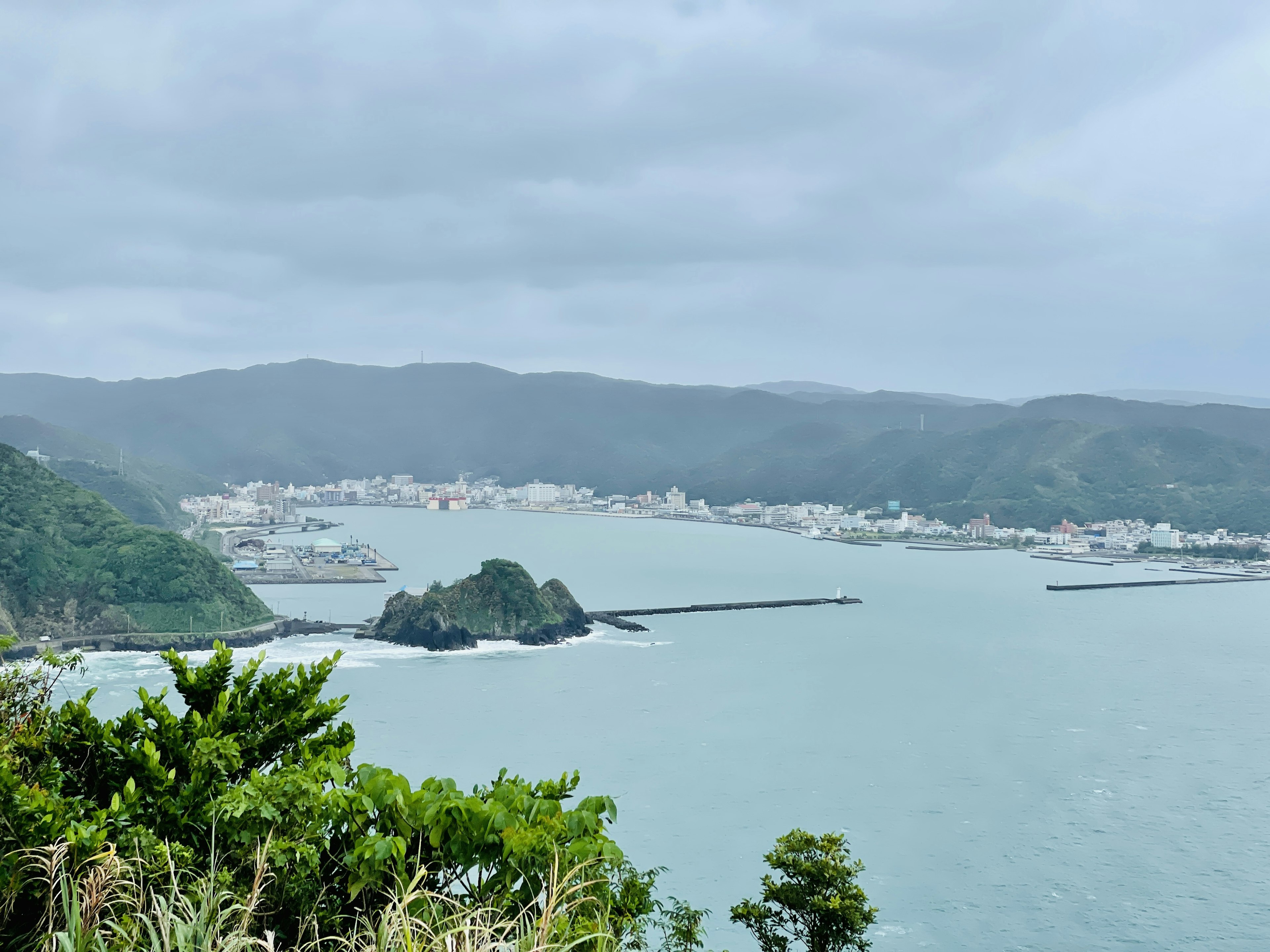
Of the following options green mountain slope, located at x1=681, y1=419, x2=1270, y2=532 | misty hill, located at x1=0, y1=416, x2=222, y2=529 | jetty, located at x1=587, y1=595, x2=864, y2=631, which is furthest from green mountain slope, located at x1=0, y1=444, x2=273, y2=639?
green mountain slope, located at x1=681, y1=419, x2=1270, y2=532

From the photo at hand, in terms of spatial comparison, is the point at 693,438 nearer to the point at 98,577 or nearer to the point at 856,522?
the point at 856,522

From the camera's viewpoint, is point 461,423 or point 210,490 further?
point 461,423

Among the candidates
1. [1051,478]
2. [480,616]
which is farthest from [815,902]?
[1051,478]

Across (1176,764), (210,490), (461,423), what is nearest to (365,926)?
(1176,764)

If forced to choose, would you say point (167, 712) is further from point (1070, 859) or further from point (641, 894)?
point (1070, 859)

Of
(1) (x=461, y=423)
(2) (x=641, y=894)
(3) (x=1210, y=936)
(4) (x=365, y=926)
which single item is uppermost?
(1) (x=461, y=423)

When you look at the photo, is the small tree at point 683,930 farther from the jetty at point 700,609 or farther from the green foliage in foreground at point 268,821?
the jetty at point 700,609
